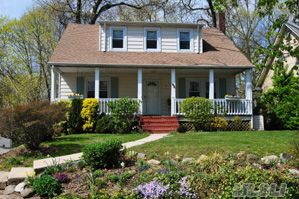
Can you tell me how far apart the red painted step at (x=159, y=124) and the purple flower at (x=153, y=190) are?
11297mm

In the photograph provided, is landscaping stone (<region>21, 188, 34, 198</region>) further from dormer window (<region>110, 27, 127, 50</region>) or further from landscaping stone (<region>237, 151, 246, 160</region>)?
dormer window (<region>110, 27, 127, 50</region>)

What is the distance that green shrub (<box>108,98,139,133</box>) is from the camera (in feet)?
56.6

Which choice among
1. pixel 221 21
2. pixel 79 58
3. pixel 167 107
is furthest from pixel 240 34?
pixel 79 58

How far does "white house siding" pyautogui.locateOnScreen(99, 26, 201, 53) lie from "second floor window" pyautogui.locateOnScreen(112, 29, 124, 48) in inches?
12.0

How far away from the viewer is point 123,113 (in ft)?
57.4

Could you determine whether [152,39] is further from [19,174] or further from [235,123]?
[19,174]

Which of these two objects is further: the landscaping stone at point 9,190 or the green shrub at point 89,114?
the green shrub at point 89,114

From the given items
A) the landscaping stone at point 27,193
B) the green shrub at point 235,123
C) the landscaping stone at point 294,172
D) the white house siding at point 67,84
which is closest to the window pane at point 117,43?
the white house siding at point 67,84

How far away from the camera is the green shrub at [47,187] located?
7254mm

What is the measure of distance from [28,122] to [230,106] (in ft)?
38.4

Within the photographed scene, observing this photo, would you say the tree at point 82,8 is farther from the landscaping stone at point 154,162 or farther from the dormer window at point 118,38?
the landscaping stone at point 154,162

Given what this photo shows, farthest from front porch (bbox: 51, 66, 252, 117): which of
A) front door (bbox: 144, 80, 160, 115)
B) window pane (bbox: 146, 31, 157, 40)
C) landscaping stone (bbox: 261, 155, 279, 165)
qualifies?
landscaping stone (bbox: 261, 155, 279, 165)

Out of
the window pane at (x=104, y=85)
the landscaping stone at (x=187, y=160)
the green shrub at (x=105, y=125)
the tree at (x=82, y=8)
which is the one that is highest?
the tree at (x=82, y=8)

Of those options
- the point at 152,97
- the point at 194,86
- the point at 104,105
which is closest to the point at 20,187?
the point at 104,105
